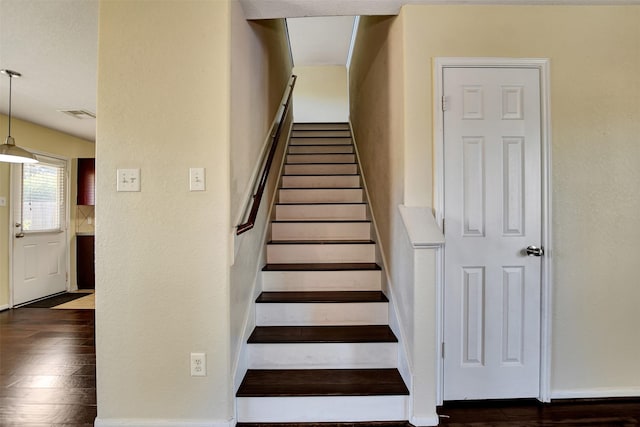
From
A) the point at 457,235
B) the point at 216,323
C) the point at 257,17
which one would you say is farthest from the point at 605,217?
the point at 257,17

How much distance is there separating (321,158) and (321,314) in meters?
2.20

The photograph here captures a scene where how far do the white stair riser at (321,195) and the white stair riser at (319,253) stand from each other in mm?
738

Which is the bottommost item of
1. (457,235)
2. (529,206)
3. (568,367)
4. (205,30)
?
(568,367)

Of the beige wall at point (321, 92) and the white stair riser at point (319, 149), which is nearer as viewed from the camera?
the white stair riser at point (319, 149)

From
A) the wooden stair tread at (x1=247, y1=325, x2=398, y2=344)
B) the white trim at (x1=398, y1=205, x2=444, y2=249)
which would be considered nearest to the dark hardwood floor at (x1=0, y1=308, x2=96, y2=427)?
the wooden stair tread at (x1=247, y1=325, x2=398, y2=344)

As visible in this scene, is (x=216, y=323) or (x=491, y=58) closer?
(x=216, y=323)

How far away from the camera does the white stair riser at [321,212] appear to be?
3.19m

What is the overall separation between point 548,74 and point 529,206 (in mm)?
814

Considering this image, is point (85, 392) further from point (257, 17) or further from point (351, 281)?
point (257, 17)

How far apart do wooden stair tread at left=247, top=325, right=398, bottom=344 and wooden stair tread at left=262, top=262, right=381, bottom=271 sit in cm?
45

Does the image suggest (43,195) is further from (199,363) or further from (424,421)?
(424,421)

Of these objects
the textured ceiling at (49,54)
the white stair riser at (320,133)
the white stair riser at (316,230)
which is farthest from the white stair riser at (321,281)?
the white stair riser at (320,133)

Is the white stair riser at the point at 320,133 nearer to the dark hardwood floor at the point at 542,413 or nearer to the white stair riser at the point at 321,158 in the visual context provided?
the white stair riser at the point at 321,158

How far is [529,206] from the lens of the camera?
6.53ft
